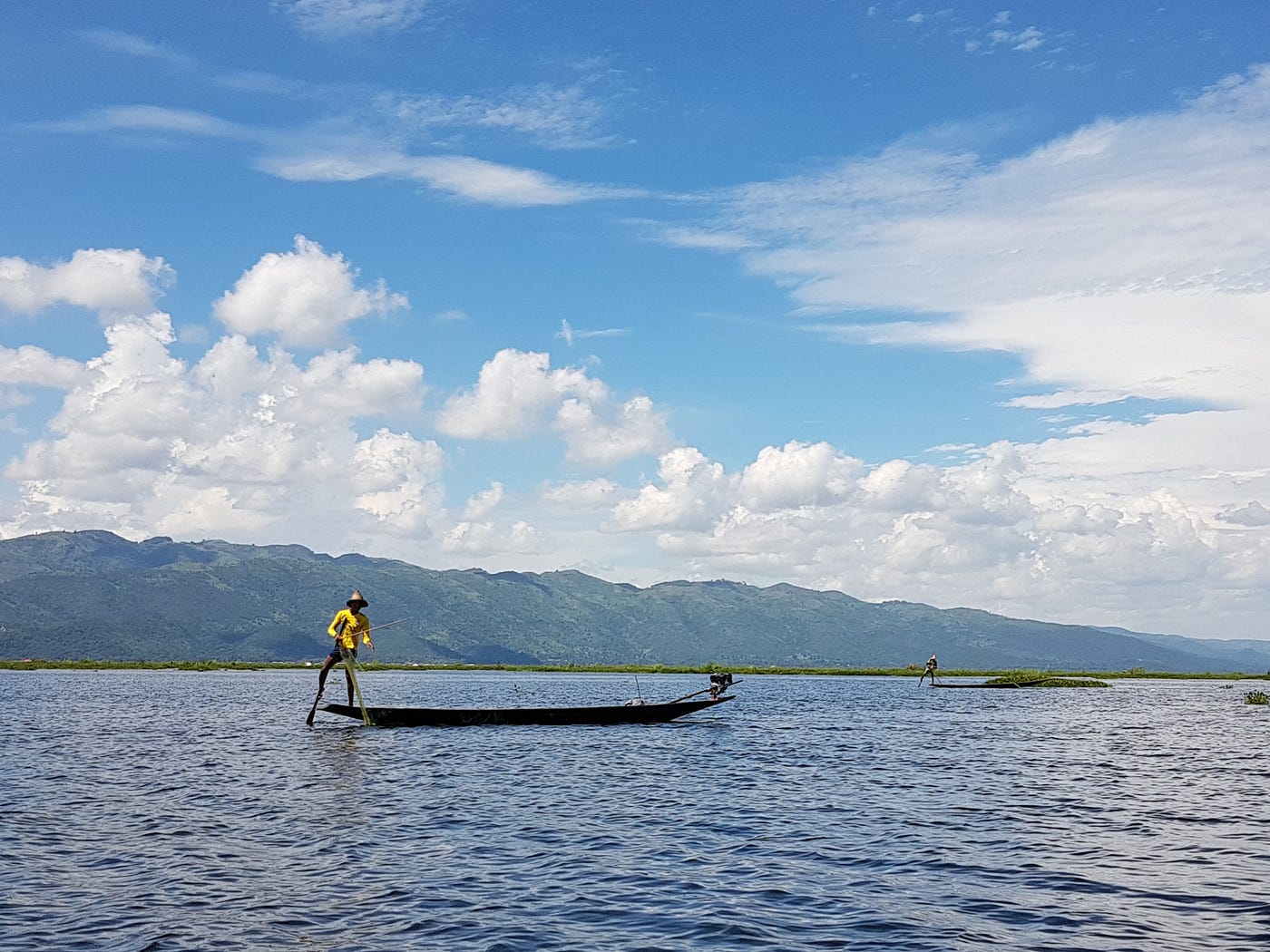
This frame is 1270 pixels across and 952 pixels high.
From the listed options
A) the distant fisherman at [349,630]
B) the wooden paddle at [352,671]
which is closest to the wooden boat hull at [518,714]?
the wooden paddle at [352,671]

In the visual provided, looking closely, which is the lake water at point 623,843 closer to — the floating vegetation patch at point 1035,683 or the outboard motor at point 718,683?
the outboard motor at point 718,683

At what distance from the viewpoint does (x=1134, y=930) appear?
18.3m

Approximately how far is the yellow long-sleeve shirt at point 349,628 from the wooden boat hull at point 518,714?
20.3 ft

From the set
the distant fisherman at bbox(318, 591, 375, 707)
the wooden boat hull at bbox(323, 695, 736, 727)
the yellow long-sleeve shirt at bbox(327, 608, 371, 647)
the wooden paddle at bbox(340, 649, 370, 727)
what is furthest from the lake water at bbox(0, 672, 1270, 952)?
the yellow long-sleeve shirt at bbox(327, 608, 371, 647)

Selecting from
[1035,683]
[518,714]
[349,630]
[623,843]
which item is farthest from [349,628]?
[1035,683]

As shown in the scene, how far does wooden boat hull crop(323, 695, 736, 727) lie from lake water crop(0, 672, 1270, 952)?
3.39 metres

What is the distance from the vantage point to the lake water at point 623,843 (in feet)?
60.0

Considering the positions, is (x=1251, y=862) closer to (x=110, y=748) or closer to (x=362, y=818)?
(x=362, y=818)

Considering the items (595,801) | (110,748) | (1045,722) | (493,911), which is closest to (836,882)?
(493,911)

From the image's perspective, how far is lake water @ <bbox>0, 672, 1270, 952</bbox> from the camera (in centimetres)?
1828

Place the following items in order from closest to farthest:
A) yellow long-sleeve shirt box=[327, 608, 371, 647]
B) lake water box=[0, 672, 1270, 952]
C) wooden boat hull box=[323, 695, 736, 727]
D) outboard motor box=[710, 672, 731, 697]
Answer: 1. lake water box=[0, 672, 1270, 952]
2. yellow long-sleeve shirt box=[327, 608, 371, 647]
3. wooden boat hull box=[323, 695, 736, 727]
4. outboard motor box=[710, 672, 731, 697]

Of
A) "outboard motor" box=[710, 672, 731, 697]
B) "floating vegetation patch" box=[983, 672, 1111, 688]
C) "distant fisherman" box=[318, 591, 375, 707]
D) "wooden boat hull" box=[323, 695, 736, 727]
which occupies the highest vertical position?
"distant fisherman" box=[318, 591, 375, 707]

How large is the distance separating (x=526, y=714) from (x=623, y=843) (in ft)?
110

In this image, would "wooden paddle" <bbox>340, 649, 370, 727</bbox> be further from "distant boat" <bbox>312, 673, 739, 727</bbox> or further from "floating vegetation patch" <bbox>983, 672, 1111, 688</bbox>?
"floating vegetation patch" <bbox>983, 672, 1111, 688</bbox>
